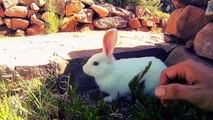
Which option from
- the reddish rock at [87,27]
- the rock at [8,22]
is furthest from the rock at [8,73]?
the rock at [8,22]

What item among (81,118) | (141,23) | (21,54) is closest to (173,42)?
(81,118)

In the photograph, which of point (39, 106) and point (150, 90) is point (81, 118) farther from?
point (150, 90)

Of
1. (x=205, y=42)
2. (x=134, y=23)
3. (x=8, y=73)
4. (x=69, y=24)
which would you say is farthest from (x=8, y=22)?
(x=205, y=42)

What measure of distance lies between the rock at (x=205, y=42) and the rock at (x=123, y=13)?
12.1ft

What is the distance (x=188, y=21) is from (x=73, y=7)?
135 inches

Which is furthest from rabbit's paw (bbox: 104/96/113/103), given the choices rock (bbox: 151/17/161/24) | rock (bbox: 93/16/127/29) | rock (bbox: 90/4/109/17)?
rock (bbox: 151/17/161/24)

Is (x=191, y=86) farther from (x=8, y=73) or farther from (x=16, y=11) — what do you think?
(x=16, y=11)

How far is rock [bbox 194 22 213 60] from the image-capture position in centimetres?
271

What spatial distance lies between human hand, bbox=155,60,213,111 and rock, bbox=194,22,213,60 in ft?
2.07

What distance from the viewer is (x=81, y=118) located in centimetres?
259

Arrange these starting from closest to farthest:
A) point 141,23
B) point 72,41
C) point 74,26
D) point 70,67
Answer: point 70,67, point 72,41, point 74,26, point 141,23

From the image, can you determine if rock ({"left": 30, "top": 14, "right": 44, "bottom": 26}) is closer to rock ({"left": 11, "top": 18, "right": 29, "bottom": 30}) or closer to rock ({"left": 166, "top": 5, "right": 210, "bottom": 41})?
rock ({"left": 11, "top": 18, "right": 29, "bottom": 30})

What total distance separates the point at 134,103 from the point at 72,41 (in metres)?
1.63

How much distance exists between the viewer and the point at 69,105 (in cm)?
278
